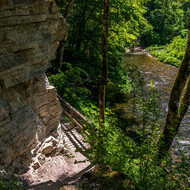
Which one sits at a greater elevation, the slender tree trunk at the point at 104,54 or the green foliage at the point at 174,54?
the slender tree trunk at the point at 104,54

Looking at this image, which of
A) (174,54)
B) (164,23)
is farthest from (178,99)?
(164,23)

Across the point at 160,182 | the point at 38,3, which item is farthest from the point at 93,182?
the point at 38,3

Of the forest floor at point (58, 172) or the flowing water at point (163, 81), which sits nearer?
the forest floor at point (58, 172)

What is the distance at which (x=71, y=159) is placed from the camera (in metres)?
6.99

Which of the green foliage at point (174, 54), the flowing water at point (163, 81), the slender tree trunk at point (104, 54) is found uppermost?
the slender tree trunk at point (104, 54)

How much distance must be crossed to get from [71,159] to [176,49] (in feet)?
102

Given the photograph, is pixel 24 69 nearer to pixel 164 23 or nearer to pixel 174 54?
pixel 174 54

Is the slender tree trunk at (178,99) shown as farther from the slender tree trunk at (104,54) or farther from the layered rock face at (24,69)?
the layered rock face at (24,69)

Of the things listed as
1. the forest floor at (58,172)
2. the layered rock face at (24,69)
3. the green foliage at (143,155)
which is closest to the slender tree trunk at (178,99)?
the green foliage at (143,155)

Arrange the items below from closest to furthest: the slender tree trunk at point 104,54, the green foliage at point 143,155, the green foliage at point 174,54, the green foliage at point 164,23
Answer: the green foliage at point 143,155, the slender tree trunk at point 104,54, the green foliage at point 174,54, the green foliage at point 164,23

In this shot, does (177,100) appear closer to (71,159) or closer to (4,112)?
(71,159)

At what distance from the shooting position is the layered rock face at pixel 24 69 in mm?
4344

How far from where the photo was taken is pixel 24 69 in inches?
191

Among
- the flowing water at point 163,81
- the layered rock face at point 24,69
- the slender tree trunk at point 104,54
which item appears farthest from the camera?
the flowing water at point 163,81
